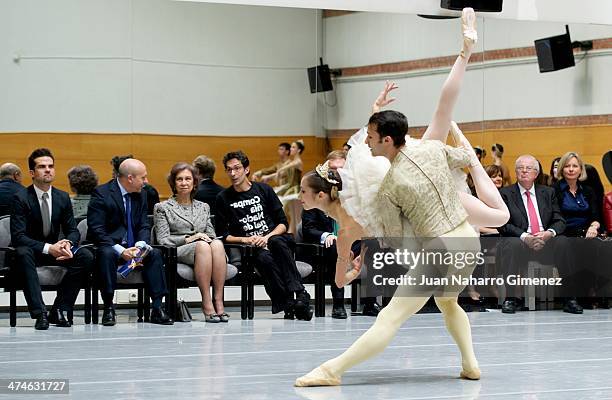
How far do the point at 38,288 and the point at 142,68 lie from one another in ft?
10.8

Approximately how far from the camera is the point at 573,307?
10391 mm

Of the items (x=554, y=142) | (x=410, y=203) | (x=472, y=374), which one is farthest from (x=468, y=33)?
(x=554, y=142)

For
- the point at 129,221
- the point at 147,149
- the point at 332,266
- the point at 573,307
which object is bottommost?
the point at 573,307

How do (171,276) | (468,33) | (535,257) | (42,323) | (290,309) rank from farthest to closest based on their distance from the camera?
1. (535,257)
2. (290,309)
3. (171,276)
4. (42,323)
5. (468,33)

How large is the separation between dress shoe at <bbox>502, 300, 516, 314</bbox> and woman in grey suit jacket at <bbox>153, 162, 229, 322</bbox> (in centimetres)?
274

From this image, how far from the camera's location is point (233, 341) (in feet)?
25.6

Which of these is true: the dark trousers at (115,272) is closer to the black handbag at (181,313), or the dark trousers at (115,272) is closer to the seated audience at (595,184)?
the black handbag at (181,313)

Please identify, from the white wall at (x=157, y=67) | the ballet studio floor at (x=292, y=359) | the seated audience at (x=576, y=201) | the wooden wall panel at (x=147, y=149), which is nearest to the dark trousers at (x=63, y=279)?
the ballet studio floor at (x=292, y=359)

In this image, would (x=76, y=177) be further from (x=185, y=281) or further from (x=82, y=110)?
(x=185, y=281)

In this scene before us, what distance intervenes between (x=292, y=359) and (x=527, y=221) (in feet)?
14.5

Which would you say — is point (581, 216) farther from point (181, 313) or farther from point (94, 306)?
point (94, 306)

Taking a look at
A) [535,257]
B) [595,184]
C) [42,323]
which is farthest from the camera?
[595,184]

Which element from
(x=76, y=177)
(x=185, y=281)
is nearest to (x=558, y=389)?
(x=185, y=281)

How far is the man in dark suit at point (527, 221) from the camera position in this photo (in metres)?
10.5
